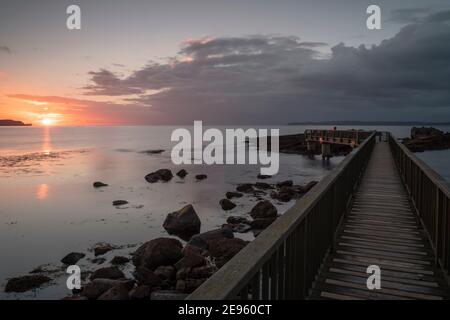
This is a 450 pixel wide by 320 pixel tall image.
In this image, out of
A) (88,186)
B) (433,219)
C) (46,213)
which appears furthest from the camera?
(88,186)

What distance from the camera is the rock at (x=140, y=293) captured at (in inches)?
415

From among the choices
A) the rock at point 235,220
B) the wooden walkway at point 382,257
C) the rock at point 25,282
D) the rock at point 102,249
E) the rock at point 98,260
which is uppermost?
the wooden walkway at point 382,257

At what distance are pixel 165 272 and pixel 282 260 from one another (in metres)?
10.3

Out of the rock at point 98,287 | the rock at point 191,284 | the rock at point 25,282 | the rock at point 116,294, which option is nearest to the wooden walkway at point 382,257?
the rock at point 191,284

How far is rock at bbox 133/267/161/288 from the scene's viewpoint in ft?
38.4

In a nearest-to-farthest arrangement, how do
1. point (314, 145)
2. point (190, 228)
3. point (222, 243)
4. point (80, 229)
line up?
point (222, 243) < point (190, 228) < point (80, 229) < point (314, 145)

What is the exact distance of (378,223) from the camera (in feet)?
24.2

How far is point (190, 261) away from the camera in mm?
12438

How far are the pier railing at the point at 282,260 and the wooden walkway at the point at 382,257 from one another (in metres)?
0.31

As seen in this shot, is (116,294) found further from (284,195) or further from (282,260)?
(284,195)

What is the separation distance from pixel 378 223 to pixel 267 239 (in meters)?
5.74

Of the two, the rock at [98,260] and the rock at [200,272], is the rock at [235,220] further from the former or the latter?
the rock at [200,272]
